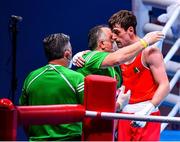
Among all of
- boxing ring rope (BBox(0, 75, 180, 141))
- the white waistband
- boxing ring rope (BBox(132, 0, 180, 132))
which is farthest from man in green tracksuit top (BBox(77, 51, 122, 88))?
boxing ring rope (BBox(132, 0, 180, 132))

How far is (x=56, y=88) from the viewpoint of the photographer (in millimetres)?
2369

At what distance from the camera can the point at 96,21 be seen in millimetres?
5195

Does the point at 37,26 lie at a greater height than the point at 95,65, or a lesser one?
lesser

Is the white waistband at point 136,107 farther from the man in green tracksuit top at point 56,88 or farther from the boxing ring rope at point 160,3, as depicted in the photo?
the boxing ring rope at point 160,3

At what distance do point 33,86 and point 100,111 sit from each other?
2.29 ft

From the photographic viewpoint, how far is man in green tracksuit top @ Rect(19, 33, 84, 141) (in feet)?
7.61

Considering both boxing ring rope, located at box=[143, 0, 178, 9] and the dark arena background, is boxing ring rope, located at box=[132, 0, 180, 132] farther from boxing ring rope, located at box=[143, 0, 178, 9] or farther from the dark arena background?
the dark arena background

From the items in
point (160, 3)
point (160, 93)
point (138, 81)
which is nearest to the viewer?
point (160, 93)

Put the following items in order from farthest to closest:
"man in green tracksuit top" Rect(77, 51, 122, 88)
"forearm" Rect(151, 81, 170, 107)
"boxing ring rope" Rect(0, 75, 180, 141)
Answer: "forearm" Rect(151, 81, 170, 107)
"man in green tracksuit top" Rect(77, 51, 122, 88)
"boxing ring rope" Rect(0, 75, 180, 141)

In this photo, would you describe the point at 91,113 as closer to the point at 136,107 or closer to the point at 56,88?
the point at 56,88

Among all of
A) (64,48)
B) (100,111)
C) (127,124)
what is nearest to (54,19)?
(127,124)

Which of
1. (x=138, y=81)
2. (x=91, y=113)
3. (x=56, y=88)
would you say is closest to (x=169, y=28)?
(x=138, y=81)

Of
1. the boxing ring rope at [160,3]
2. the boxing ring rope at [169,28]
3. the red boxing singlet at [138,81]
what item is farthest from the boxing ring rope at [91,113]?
the boxing ring rope at [160,3]

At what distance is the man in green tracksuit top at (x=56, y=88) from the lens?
2318 mm
